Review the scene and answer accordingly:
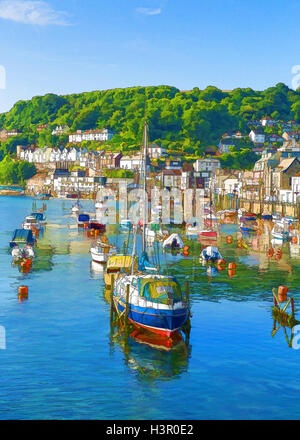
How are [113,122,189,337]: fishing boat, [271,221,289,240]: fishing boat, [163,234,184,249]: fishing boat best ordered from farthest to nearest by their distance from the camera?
[271,221,289,240]: fishing boat, [163,234,184,249]: fishing boat, [113,122,189,337]: fishing boat

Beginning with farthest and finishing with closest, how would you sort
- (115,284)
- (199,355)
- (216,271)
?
(216,271)
(115,284)
(199,355)

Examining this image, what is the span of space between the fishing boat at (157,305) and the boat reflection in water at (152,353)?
732mm

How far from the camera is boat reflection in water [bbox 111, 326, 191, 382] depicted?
1244 inches

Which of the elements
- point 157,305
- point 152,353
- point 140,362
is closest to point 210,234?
point 157,305

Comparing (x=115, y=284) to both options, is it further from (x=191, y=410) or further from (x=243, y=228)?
(x=243, y=228)

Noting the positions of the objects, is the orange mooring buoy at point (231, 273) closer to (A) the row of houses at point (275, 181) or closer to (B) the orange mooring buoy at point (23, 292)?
(B) the orange mooring buoy at point (23, 292)

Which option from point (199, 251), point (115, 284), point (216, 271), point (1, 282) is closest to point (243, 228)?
point (199, 251)

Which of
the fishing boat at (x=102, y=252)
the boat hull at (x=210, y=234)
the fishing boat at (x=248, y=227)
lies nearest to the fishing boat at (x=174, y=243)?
the fishing boat at (x=102, y=252)

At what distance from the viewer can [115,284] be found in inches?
1682

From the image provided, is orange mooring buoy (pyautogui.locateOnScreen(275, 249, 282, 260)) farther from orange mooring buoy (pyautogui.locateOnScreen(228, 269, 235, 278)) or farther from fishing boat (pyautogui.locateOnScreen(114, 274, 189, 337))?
fishing boat (pyautogui.locateOnScreen(114, 274, 189, 337))

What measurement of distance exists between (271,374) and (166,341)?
275 inches

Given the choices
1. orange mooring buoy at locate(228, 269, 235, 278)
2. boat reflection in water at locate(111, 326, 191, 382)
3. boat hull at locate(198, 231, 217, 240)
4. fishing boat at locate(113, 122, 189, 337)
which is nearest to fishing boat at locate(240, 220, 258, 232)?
boat hull at locate(198, 231, 217, 240)

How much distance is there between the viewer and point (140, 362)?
33031 millimetres

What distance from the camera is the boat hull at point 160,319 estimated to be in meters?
35.4
